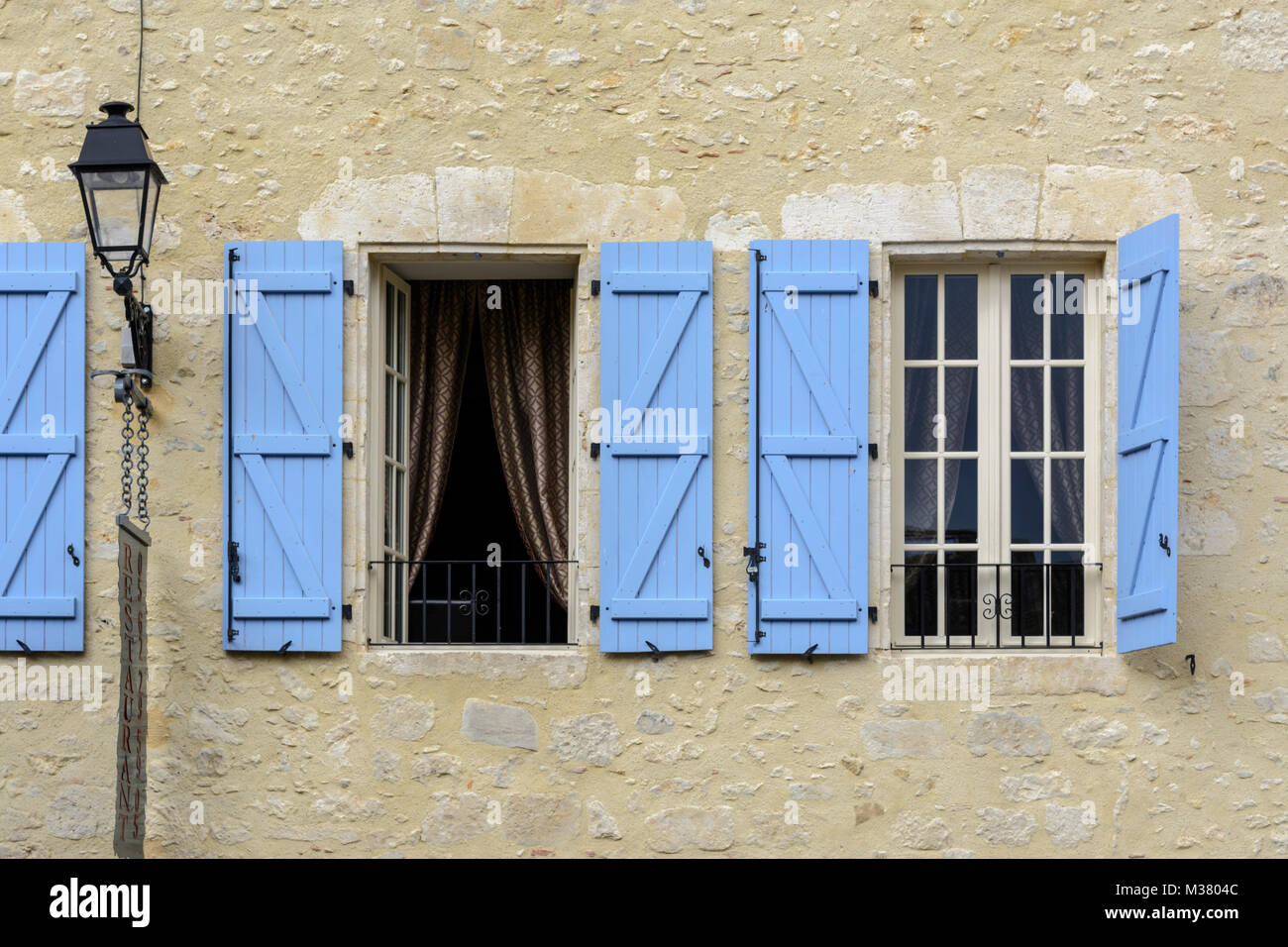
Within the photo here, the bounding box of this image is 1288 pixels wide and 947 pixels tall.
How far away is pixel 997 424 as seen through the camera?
680 centimetres

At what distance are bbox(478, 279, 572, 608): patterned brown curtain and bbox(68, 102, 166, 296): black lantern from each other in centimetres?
151

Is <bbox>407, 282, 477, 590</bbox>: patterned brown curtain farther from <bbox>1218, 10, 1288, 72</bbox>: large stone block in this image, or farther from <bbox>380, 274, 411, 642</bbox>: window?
<bbox>1218, 10, 1288, 72</bbox>: large stone block

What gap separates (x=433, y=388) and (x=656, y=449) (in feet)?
3.60

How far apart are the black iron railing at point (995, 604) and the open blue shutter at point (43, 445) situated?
303 centimetres

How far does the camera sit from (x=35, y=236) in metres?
6.73

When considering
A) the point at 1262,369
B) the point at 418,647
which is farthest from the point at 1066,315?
the point at 418,647

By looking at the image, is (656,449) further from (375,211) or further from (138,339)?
(138,339)

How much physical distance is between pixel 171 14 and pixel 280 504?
75.3 inches

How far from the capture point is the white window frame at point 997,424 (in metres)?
6.72

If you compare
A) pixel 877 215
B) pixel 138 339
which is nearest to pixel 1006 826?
pixel 877 215

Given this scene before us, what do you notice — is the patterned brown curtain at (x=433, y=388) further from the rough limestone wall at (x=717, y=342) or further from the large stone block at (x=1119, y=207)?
the large stone block at (x=1119, y=207)

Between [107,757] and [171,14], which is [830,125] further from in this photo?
[107,757]

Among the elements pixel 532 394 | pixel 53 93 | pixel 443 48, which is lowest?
pixel 532 394

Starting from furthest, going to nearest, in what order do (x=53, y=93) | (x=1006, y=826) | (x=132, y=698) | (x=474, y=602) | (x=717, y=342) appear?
(x=474, y=602) → (x=53, y=93) → (x=717, y=342) → (x=1006, y=826) → (x=132, y=698)
